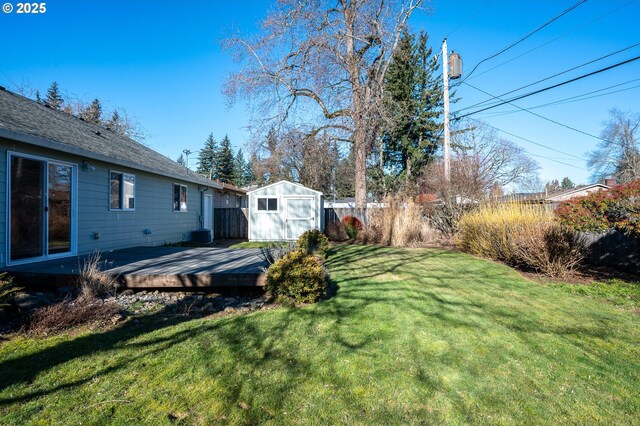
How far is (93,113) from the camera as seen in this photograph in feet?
80.0

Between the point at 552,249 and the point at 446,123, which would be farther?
the point at 446,123

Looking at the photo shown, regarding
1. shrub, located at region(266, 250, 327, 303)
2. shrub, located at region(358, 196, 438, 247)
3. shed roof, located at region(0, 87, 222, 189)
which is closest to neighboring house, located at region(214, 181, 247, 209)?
shrub, located at region(358, 196, 438, 247)

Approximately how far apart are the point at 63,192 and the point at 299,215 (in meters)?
8.95

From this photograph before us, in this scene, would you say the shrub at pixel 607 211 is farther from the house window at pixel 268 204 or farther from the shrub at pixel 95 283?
the house window at pixel 268 204

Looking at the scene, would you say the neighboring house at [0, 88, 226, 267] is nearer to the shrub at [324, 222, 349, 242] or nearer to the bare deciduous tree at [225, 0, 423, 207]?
the shrub at [324, 222, 349, 242]

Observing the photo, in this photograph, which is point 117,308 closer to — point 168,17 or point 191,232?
point 191,232

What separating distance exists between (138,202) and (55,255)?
3334mm

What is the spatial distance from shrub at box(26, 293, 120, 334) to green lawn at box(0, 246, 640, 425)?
31 cm

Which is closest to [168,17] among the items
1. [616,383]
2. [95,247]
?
[95,247]

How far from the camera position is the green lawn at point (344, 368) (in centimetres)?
222

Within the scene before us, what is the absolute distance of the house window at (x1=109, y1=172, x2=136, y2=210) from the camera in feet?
28.6

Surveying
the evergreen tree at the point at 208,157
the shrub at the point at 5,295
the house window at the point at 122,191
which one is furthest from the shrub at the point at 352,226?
the evergreen tree at the point at 208,157

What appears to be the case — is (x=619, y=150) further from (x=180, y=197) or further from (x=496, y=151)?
(x=180, y=197)

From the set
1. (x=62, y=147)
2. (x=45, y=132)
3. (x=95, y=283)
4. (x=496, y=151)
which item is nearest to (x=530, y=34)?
A: (x=62, y=147)
